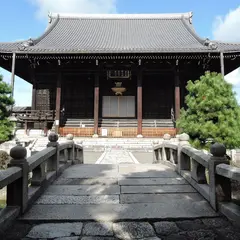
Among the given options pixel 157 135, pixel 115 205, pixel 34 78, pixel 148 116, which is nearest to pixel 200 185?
pixel 115 205

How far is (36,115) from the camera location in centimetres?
1524

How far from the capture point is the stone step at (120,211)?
2979 millimetres

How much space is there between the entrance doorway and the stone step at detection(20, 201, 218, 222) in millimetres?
13938

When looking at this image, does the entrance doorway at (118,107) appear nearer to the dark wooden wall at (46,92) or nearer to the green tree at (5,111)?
the dark wooden wall at (46,92)

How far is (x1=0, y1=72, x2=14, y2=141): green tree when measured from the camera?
11.8 meters

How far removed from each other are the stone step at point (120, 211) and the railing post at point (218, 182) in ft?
0.61

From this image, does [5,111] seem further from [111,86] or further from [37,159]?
[37,159]

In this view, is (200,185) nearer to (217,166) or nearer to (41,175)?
(217,166)

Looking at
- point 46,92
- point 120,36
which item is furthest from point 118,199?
point 120,36

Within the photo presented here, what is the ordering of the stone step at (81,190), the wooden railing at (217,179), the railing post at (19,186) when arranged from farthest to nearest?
the stone step at (81,190) → the railing post at (19,186) → the wooden railing at (217,179)

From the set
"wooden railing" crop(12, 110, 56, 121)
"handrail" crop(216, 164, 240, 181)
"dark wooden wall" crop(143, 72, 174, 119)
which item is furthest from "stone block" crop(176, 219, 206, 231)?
"dark wooden wall" crop(143, 72, 174, 119)

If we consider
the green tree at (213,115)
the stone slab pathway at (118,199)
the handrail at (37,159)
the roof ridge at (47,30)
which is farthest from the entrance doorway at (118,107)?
the handrail at (37,159)

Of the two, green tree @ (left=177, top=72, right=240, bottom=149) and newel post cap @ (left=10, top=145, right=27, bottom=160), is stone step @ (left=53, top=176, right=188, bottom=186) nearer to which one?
newel post cap @ (left=10, top=145, right=27, bottom=160)

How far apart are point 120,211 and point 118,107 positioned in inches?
565
